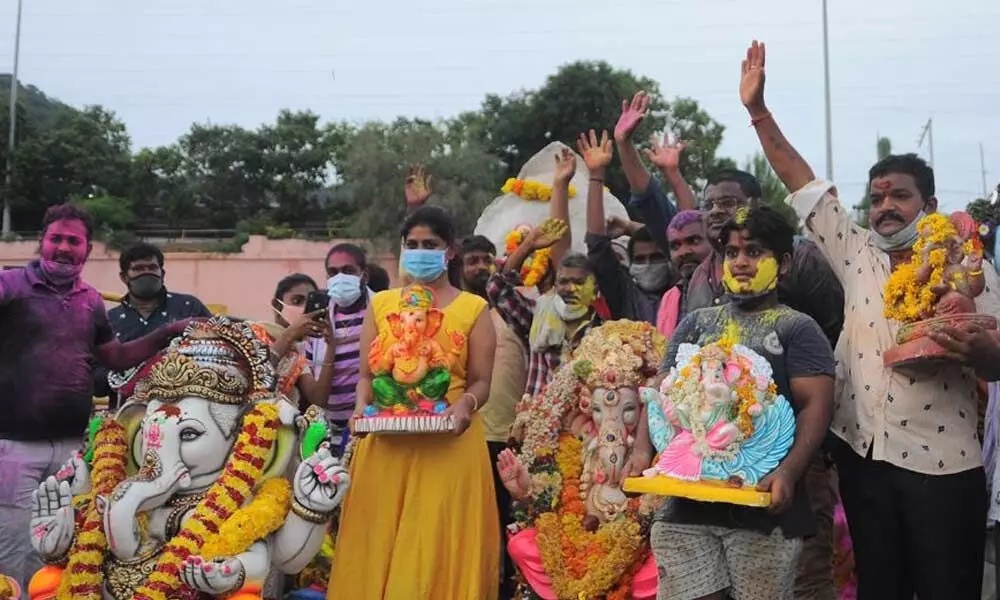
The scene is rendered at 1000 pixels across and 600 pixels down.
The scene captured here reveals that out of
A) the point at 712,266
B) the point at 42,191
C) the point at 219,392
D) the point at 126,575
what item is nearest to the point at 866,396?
the point at 712,266

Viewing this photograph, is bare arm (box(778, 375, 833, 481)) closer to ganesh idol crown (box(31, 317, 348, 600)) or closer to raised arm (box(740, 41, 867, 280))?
raised arm (box(740, 41, 867, 280))

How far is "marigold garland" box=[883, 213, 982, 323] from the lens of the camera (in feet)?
12.5

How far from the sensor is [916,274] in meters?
3.87

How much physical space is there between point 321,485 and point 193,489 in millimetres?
595

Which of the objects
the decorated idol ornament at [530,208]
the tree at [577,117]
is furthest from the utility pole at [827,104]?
the decorated idol ornament at [530,208]

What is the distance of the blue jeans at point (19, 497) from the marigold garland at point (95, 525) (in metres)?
0.85

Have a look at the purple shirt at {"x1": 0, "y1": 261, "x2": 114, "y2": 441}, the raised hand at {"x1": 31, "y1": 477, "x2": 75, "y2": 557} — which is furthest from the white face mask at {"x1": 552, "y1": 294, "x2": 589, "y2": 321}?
the raised hand at {"x1": 31, "y1": 477, "x2": 75, "y2": 557}

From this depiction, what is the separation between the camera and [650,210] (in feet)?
19.8

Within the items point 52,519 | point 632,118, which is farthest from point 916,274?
point 52,519

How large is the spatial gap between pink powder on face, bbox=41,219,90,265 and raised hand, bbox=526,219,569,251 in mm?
2630

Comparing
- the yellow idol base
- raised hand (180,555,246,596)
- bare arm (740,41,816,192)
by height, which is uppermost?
bare arm (740,41,816,192)

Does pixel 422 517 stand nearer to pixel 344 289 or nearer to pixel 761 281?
pixel 344 289

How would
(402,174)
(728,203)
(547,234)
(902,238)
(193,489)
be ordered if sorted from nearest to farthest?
(902,238) < (193,489) < (728,203) < (547,234) < (402,174)

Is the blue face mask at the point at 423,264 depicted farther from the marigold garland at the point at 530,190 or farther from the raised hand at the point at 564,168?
the marigold garland at the point at 530,190
